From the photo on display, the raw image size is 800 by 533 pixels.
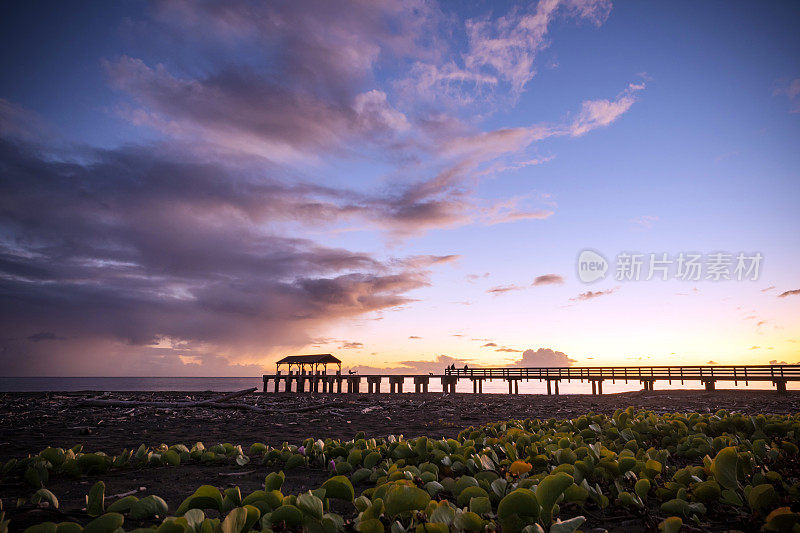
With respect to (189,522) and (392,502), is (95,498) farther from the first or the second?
(392,502)

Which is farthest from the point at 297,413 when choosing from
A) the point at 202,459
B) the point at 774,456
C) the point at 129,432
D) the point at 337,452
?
the point at 774,456

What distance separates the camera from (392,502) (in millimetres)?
1656

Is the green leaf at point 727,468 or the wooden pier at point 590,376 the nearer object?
the green leaf at point 727,468

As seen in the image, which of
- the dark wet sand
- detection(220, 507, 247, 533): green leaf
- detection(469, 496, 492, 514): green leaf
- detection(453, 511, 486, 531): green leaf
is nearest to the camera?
detection(220, 507, 247, 533): green leaf

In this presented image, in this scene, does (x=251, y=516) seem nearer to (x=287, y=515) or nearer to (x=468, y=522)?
(x=287, y=515)

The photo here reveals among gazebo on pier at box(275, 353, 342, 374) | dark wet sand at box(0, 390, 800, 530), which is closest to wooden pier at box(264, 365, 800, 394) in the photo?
gazebo on pier at box(275, 353, 342, 374)

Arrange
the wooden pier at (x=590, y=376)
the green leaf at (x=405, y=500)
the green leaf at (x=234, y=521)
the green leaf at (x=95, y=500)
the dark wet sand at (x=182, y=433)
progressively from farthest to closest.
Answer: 1. the wooden pier at (x=590, y=376)
2. the dark wet sand at (x=182, y=433)
3. the green leaf at (x=95, y=500)
4. the green leaf at (x=405, y=500)
5. the green leaf at (x=234, y=521)

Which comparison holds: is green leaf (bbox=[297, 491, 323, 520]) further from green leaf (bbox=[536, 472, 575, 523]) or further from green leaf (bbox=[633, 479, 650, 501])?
green leaf (bbox=[633, 479, 650, 501])

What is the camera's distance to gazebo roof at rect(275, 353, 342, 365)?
126 feet

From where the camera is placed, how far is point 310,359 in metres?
39.8

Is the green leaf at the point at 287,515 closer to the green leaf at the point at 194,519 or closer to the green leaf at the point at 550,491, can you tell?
the green leaf at the point at 194,519

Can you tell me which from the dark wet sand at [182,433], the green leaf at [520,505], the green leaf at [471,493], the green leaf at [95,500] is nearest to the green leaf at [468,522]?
the green leaf at [520,505]

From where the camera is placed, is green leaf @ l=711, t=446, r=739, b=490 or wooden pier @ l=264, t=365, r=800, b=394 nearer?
green leaf @ l=711, t=446, r=739, b=490

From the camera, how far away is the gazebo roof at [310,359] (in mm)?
38428
